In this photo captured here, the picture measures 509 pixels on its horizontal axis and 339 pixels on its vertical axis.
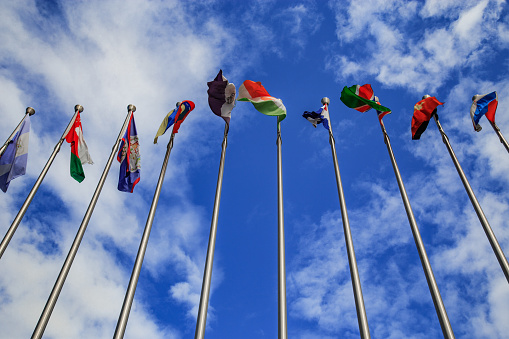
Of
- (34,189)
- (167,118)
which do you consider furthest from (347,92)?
(34,189)

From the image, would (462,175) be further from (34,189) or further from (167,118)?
(34,189)

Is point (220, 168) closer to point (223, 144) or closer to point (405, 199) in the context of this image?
point (223, 144)

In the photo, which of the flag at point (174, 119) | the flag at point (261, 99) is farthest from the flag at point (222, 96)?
the flag at point (174, 119)

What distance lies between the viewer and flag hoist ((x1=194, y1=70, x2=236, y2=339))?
8.17 meters

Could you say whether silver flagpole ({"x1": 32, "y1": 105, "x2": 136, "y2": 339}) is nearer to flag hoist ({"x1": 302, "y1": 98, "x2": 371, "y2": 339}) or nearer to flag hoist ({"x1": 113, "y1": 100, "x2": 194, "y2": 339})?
flag hoist ({"x1": 113, "y1": 100, "x2": 194, "y2": 339})

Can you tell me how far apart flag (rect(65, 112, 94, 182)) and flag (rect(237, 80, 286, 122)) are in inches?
233

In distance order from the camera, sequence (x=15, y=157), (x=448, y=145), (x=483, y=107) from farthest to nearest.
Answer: (x=483, y=107)
(x=15, y=157)
(x=448, y=145)

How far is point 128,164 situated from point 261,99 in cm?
516

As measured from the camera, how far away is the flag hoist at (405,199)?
26.2 ft

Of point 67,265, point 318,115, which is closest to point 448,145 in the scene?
point 318,115

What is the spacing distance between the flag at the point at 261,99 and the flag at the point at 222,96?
38 centimetres

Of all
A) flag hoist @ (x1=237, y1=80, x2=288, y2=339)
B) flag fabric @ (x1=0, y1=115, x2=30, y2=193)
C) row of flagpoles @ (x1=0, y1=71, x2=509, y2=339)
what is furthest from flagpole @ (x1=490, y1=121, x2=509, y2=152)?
flag fabric @ (x1=0, y1=115, x2=30, y2=193)

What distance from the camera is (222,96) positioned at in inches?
569

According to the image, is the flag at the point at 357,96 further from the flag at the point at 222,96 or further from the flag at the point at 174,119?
the flag at the point at 174,119
